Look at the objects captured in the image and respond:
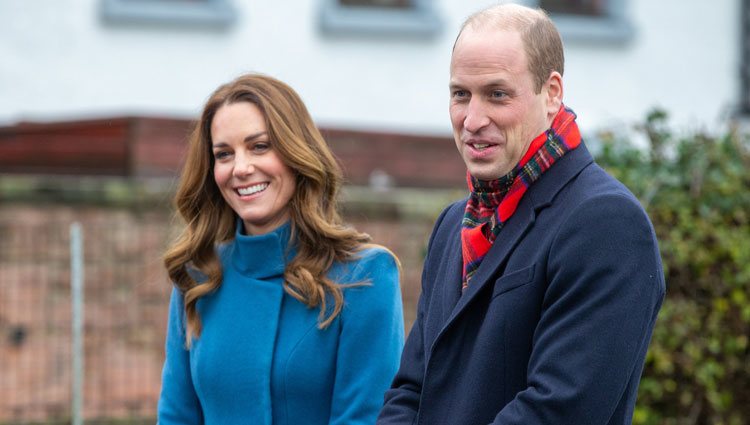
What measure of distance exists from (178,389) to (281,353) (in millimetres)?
361

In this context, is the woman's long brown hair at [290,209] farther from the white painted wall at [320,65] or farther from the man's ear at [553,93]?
the white painted wall at [320,65]

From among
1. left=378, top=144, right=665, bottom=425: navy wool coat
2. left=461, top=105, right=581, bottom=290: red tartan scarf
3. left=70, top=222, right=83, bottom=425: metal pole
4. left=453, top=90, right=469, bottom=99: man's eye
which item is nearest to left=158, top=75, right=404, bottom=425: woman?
left=378, top=144, right=665, bottom=425: navy wool coat

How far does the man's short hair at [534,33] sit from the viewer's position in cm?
283

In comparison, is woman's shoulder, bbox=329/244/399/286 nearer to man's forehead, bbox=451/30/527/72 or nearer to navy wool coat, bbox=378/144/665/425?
navy wool coat, bbox=378/144/665/425

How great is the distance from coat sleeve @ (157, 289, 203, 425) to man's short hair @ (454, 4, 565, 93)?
1.56 m

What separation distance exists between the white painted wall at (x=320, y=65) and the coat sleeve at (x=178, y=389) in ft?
22.2

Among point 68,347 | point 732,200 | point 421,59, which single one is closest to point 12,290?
point 68,347

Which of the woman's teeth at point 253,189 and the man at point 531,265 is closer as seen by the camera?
the man at point 531,265

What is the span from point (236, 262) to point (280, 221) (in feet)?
0.61

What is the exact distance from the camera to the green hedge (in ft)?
18.7

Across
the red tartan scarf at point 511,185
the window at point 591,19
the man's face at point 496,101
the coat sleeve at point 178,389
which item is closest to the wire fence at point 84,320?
the coat sleeve at point 178,389

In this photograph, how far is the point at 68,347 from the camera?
8.02 m

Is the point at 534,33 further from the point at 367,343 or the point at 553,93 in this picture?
the point at 367,343

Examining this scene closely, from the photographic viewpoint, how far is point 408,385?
3.21m
